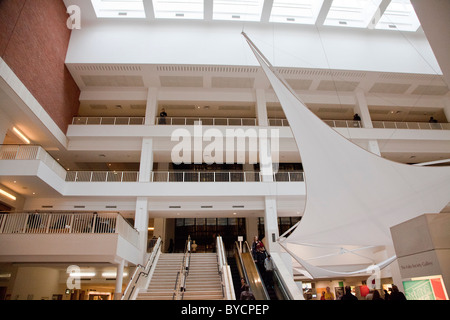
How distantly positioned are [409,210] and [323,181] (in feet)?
7.91

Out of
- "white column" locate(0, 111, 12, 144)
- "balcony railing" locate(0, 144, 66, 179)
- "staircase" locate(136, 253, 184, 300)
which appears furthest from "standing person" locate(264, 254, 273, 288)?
"white column" locate(0, 111, 12, 144)

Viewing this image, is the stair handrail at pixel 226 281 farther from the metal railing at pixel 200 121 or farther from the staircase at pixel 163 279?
the metal railing at pixel 200 121

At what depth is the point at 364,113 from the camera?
1984cm

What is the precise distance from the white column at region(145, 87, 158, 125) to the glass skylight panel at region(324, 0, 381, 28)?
37.3 ft

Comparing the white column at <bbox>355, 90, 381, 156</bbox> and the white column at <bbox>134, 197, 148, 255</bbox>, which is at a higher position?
the white column at <bbox>355, 90, 381, 156</bbox>

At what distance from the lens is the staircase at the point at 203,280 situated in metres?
9.68

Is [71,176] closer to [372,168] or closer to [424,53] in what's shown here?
[372,168]

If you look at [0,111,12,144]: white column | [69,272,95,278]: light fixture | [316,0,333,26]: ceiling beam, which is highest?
[316,0,333,26]: ceiling beam

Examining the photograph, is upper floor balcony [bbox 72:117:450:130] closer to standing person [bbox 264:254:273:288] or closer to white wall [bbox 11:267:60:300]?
white wall [bbox 11:267:60:300]

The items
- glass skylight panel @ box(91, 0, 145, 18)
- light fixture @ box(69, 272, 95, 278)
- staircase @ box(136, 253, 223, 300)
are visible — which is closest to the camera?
staircase @ box(136, 253, 223, 300)

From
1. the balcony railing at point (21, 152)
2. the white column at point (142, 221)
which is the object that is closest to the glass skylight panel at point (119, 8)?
the balcony railing at point (21, 152)

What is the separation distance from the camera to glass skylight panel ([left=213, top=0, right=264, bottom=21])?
1733 centimetres

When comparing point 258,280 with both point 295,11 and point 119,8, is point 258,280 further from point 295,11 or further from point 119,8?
point 119,8

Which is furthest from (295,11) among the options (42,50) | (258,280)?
(258,280)
